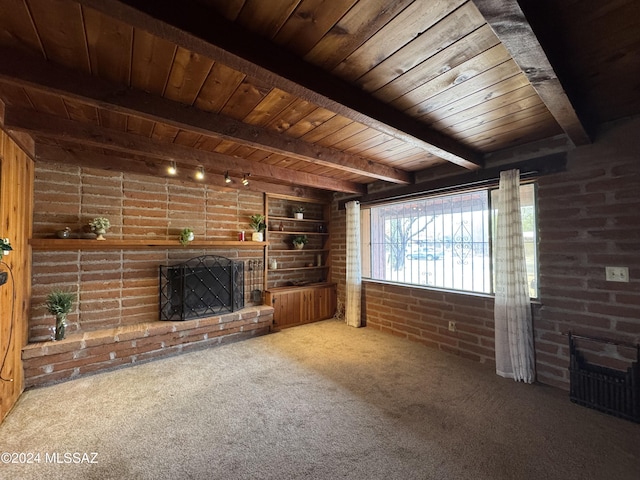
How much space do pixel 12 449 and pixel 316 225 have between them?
13.9 feet

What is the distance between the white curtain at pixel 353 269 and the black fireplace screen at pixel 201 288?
170 cm

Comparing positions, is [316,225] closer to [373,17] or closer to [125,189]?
[125,189]

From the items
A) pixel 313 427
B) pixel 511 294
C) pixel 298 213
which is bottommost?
pixel 313 427

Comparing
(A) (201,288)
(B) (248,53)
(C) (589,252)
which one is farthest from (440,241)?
(A) (201,288)

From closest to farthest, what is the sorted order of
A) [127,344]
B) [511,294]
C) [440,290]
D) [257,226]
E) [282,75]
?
[282,75] < [511,294] < [127,344] < [440,290] < [257,226]

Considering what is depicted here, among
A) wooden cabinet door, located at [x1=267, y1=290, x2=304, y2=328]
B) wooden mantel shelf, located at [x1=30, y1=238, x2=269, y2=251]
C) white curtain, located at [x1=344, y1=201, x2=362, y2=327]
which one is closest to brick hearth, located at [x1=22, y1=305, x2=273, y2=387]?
wooden cabinet door, located at [x1=267, y1=290, x2=304, y2=328]

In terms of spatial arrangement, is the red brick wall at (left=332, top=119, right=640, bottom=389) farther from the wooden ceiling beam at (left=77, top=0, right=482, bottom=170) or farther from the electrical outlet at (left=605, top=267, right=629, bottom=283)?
the wooden ceiling beam at (left=77, top=0, right=482, bottom=170)

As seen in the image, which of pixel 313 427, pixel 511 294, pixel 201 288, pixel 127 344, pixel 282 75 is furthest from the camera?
pixel 201 288

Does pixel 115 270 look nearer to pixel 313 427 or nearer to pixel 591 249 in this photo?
pixel 313 427

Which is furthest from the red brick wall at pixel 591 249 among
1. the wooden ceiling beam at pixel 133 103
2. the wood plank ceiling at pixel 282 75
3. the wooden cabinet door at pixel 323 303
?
the wooden cabinet door at pixel 323 303

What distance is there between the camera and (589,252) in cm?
232

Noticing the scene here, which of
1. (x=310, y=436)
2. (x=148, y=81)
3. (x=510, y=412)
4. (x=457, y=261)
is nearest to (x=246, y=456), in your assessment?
(x=310, y=436)

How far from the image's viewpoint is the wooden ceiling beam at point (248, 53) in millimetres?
1009

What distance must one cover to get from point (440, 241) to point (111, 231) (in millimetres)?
4027
